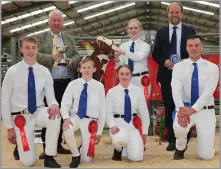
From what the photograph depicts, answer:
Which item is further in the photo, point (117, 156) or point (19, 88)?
point (117, 156)

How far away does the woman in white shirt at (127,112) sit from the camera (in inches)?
138

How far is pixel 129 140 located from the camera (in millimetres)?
3521

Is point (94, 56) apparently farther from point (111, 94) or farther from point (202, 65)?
point (202, 65)

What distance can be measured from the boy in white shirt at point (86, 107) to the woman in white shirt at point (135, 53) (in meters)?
0.64

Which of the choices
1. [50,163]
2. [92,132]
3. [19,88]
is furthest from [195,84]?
[19,88]

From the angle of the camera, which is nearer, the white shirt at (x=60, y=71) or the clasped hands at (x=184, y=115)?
the clasped hands at (x=184, y=115)

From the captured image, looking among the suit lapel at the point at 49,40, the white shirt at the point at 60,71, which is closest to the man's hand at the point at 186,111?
the white shirt at the point at 60,71

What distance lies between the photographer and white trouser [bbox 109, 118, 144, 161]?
342cm

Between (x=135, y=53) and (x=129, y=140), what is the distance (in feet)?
3.18

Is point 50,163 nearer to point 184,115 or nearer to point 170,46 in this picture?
point 184,115

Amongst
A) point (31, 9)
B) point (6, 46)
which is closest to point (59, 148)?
point (31, 9)

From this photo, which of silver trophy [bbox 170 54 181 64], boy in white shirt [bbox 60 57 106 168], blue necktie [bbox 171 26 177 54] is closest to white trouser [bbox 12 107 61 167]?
boy in white shirt [bbox 60 57 106 168]

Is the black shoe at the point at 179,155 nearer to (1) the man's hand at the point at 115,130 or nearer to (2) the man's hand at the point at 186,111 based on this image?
(2) the man's hand at the point at 186,111

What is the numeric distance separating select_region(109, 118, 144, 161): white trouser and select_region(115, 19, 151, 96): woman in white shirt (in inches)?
23.7
